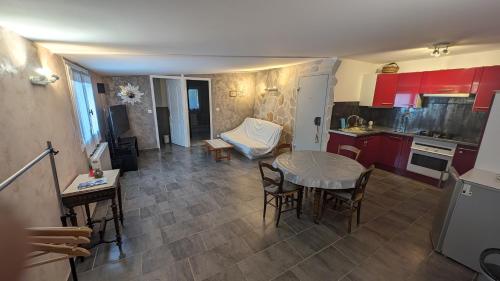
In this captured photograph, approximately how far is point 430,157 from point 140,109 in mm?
7073

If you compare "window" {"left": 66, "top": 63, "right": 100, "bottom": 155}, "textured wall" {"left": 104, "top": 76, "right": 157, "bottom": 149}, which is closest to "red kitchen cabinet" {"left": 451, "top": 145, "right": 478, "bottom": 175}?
"window" {"left": 66, "top": 63, "right": 100, "bottom": 155}

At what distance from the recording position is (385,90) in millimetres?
4148

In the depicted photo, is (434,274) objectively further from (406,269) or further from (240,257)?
(240,257)

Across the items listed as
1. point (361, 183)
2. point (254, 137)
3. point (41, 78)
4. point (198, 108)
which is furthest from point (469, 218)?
point (198, 108)

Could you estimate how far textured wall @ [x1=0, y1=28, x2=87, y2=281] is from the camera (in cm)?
130

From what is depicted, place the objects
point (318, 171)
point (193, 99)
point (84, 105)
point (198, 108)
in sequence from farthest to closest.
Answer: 1. point (198, 108)
2. point (193, 99)
3. point (84, 105)
4. point (318, 171)

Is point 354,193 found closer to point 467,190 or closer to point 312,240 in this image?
point 312,240

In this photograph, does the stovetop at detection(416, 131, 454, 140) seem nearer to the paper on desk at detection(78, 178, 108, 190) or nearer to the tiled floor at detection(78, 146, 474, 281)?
the tiled floor at detection(78, 146, 474, 281)

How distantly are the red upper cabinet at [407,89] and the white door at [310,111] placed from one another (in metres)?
1.48

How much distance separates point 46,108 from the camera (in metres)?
1.93

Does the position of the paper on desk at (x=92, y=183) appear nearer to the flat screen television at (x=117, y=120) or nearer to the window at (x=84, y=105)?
the window at (x=84, y=105)

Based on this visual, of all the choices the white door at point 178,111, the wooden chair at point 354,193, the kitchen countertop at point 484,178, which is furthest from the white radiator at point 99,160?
the kitchen countertop at point 484,178

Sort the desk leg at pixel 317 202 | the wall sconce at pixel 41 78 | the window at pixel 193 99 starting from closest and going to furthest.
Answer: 1. the wall sconce at pixel 41 78
2. the desk leg at pixel 317 202
3. the window at pixel 193 99

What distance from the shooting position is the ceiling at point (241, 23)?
4.30ft
